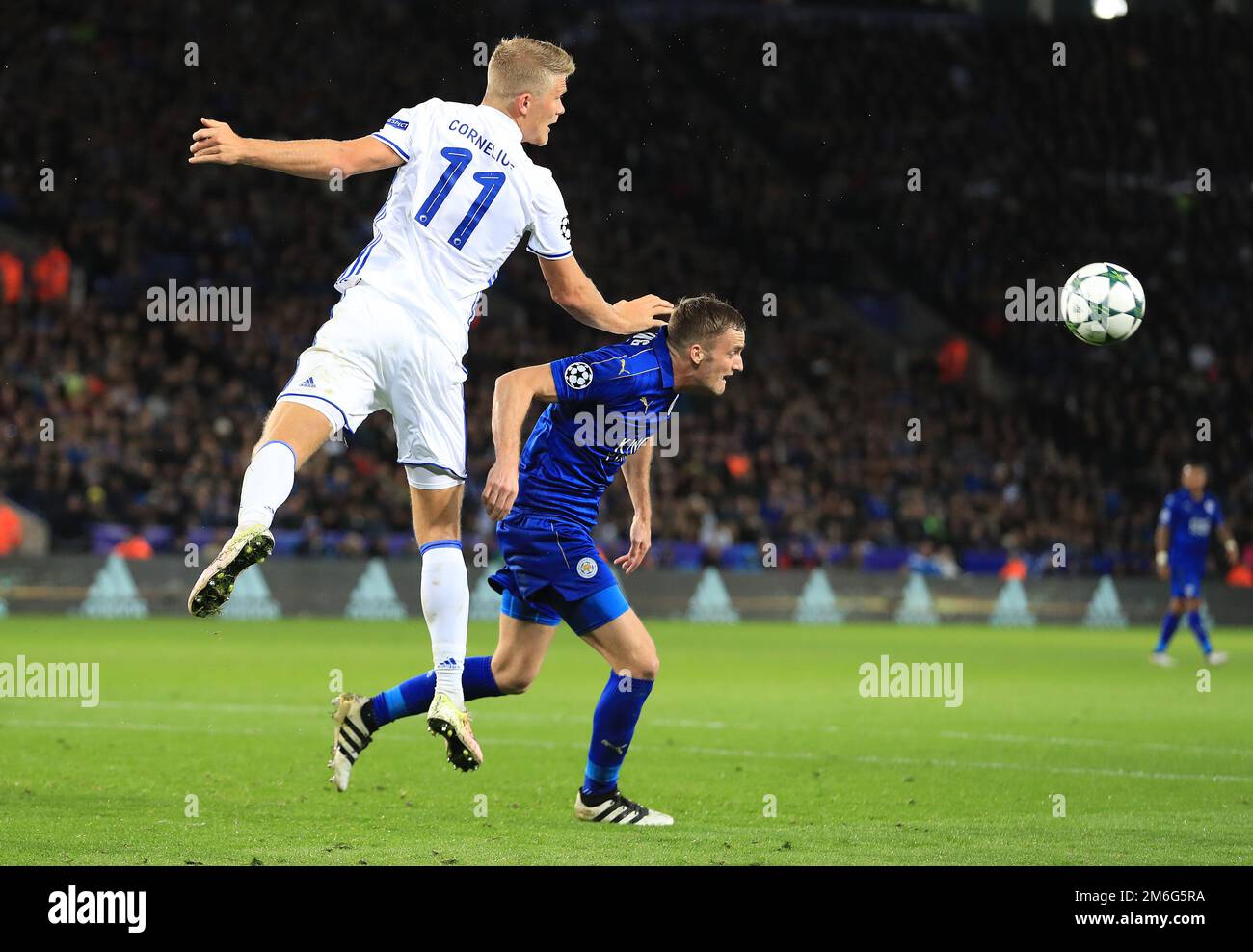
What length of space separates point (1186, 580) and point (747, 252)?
1771 centimetres

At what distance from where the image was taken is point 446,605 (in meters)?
7.52

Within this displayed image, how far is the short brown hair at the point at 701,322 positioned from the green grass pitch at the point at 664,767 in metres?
2.15

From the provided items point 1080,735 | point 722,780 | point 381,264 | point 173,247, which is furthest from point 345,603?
point 381,264

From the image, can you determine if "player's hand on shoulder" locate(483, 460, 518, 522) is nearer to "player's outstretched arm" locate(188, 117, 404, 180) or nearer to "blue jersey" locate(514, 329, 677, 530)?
"blue jersey" locate(514, 329, 677, 530)

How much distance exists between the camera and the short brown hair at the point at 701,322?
25.8ft

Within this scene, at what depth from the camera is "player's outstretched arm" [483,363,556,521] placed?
6.98 m

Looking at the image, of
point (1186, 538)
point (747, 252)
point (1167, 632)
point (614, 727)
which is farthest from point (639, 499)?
point (747, 252)

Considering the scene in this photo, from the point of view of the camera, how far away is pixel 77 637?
64.7 ft

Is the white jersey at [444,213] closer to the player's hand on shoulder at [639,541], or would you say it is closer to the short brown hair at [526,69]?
the short brown hair at [526,69]

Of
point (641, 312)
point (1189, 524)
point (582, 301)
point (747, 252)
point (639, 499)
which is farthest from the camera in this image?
point (747, 252)

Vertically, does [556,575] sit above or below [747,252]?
below

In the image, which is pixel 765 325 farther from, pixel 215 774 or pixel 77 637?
pixel 215 774

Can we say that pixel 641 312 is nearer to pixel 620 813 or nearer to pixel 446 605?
pixel 446 605

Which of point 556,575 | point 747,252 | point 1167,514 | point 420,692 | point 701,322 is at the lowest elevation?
point 420,692
